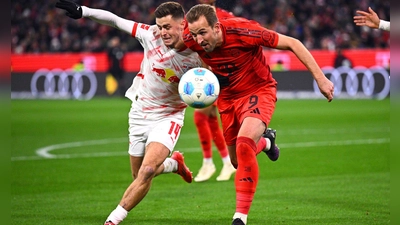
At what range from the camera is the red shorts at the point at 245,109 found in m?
5.85

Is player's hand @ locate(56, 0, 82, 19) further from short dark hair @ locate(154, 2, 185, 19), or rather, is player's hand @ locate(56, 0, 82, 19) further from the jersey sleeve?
short dark hair @ locate(154, 2, 185, 19)

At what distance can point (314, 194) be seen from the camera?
26.6 ft

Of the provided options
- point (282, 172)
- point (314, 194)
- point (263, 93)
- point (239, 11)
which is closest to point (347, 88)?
point (239, 11)

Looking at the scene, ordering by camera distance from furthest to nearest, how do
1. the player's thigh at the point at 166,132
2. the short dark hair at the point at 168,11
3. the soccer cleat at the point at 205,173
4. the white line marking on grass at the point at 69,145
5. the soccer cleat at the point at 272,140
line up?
1. the white line marking on grass at the point at 69,145
2. the soccer cleat at the point at 205,173
3. the soccer cleat at the point at 272,140
4. the player's thigh at the point at 166,132
5. the short dark hair at the point at 168,11

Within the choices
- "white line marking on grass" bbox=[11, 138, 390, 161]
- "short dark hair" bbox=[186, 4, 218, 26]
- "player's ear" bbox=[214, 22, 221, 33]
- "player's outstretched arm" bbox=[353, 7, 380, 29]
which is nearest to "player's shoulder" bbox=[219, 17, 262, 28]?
"player's ear" bbox=[214, 22, 221, 33]

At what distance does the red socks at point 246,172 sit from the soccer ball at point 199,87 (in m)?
0.47

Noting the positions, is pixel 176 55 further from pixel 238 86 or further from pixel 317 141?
pixel 317 141

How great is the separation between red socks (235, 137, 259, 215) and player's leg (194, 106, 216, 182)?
3924mm

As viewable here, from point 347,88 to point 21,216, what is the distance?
20081 millimetres

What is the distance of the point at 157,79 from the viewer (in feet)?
20.7

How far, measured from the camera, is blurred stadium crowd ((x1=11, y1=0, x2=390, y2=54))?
1148 inches

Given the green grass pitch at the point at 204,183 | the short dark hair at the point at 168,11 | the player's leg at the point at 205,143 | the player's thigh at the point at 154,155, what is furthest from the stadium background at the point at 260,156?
the short dark hair at the point at 168,11

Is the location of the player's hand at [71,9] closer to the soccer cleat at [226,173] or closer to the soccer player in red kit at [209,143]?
the soccer player in red kit at [209,143]

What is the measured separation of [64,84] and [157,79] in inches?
941
